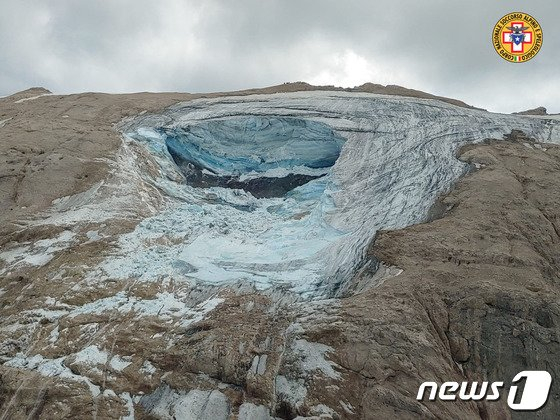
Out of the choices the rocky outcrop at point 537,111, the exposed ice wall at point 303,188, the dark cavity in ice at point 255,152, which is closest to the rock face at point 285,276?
the exposed ice wall at point 303,188

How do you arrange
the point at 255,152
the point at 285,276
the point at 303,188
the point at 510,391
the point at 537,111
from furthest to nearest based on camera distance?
the point at 537,111, the point at 255,152, the point at 303,188, the point at 285,276, the point at 510,391

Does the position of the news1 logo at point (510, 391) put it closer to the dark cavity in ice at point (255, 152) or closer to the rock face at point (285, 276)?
the rock face at point (285, 276)

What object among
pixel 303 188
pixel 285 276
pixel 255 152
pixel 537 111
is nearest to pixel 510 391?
pixel 285 276

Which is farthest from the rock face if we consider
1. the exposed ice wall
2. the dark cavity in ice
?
the dark cavity in ice

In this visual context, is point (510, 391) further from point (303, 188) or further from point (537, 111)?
point (537, 111)

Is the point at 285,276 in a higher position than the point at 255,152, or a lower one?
lower

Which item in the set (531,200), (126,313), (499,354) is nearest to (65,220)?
(126,313)
